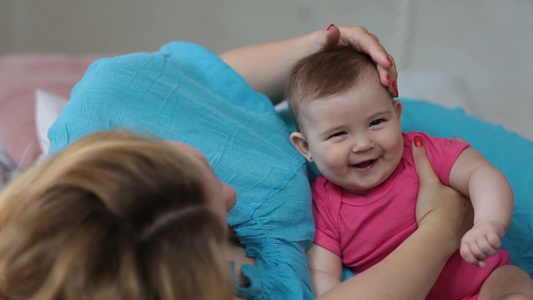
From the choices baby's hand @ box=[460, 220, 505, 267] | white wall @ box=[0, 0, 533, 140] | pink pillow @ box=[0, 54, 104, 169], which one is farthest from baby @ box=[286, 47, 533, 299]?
white wall @ box=[0, 0, 533, 140]

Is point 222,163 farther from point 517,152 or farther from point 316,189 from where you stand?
point 517,152

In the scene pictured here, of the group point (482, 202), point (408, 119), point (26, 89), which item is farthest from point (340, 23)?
point (482, 202)

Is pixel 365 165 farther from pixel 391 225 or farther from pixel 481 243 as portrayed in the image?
pixel 481 243

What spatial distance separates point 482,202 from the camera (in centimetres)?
84

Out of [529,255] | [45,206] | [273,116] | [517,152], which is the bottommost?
[529,255]

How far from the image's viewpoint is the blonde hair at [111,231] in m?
0.53

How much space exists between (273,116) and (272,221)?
0.87 ft

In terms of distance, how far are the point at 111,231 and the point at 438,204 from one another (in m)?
0.58

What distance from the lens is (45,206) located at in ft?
1.78

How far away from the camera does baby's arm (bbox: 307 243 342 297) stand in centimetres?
96

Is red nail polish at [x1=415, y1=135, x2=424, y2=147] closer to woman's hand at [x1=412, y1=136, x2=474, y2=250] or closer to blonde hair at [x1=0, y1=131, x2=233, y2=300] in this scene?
Answer: woman's hand at [x1=412, y1=136, x2=474, y2=250]

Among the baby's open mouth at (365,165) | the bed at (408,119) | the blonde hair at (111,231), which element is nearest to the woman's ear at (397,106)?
the baby's open mouth at (365,165)

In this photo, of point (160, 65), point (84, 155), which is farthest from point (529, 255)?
point (84, 155)

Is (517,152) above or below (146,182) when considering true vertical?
below
